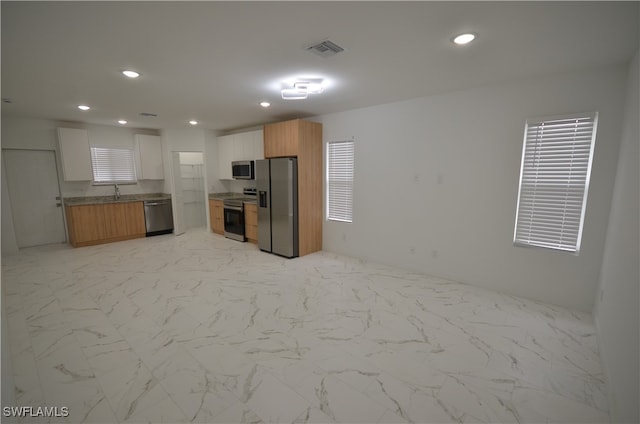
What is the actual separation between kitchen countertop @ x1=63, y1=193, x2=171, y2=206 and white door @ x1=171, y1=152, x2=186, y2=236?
12.6 inches

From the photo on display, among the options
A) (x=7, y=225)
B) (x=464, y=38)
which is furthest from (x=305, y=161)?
(x=7, y=225)

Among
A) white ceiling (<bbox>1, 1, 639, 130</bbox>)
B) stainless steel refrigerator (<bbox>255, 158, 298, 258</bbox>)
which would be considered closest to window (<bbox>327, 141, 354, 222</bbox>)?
stainless steel refrigerator (<bbox>255, 158, 298, 258</bbox>)

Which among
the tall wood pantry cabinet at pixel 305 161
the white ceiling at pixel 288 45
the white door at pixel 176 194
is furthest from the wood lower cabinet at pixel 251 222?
the white ceiling at pixel 288 45

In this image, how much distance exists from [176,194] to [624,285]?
24.8 ft

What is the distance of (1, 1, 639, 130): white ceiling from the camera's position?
186 cm

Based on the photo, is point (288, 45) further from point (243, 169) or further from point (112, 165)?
point (112, 165)

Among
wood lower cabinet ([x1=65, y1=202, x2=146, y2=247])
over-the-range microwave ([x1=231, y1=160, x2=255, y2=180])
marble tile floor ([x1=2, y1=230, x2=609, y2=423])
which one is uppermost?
over-the-range microwave ([x1=231, y1=160, x2=255, y2=180])

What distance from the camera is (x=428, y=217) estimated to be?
4.16 meters

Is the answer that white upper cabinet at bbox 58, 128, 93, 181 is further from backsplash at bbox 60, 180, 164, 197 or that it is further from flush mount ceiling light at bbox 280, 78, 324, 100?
flush mount ceiling light at bbox 280, 78, 324, 100

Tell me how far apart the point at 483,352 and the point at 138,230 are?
7.12 metres

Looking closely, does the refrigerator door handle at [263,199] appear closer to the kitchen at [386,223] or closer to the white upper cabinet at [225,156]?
the kitchen at [386,223]

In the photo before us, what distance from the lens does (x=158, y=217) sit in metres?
6.93

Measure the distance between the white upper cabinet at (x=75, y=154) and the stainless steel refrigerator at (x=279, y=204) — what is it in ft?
12.8

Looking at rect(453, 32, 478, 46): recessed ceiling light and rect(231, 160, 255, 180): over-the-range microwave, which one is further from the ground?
rect(453, 32, 478, 46): recessed ceiling light
